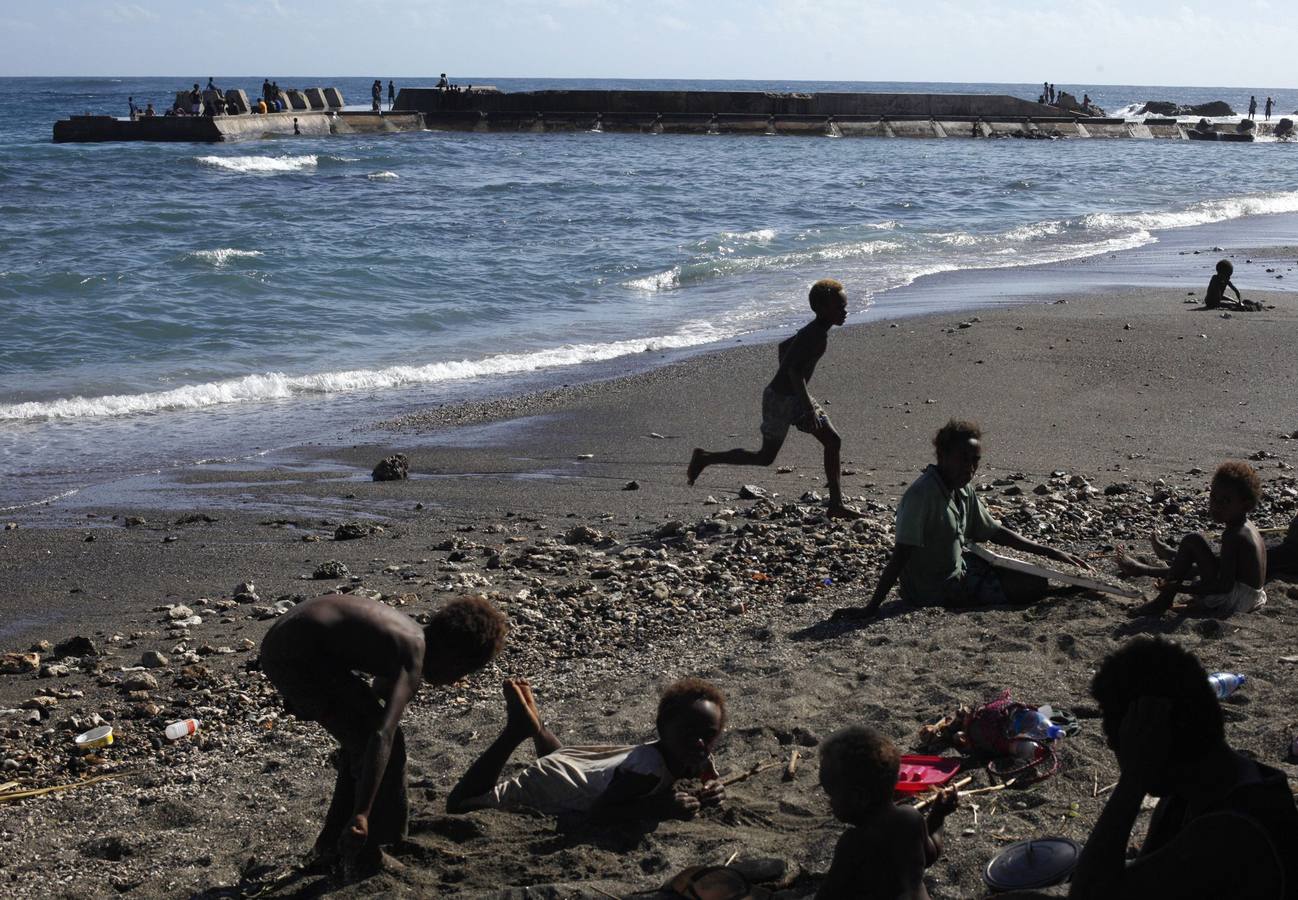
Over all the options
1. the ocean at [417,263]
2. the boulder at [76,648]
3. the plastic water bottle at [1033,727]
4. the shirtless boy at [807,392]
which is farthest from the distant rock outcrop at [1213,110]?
the boulder at [76,648]

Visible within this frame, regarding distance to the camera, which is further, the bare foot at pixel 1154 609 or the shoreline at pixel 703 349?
the shoreline at pixel 703 349

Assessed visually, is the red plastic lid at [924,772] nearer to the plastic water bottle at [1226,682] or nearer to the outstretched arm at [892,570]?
the plastic water bottle at [1226,682]

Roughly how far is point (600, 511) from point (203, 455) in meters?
4.12

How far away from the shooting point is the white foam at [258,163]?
42219mm

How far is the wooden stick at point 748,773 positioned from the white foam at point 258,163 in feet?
130

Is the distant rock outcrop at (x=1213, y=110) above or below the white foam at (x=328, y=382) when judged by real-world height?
above

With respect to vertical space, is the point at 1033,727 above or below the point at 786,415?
below

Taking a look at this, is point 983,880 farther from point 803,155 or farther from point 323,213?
point 803,155

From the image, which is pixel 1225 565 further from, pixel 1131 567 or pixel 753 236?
pixel 753 236

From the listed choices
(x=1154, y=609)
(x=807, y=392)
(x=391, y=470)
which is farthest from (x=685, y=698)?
(x=391, y=470)

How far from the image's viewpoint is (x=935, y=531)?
20.7 ft

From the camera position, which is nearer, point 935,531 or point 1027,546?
point 935,531

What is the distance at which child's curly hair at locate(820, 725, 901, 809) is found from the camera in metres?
3.48

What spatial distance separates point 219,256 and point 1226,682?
2028 cm
